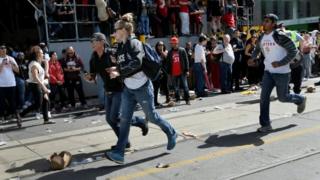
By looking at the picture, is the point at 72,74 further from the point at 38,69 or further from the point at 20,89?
the point at 38,69

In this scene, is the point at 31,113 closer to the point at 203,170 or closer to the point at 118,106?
the point at 118,106

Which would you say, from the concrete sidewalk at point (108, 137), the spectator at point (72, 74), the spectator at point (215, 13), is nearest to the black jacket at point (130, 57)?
the concrete sidewalk at point (108, 137)

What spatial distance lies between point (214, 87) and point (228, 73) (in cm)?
127

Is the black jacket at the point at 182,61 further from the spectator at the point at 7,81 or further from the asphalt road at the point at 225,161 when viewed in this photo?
the asphalt road at the point at 225,161

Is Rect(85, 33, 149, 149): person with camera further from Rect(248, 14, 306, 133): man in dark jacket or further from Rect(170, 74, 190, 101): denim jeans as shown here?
Rect(170, 74, 190, 101): denim jeans

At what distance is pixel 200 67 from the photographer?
14070mm

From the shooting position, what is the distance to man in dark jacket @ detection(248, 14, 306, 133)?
7781 mm

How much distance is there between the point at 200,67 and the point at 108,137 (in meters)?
6.18

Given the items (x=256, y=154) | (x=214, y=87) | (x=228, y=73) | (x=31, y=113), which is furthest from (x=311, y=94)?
(x=31, y=113)

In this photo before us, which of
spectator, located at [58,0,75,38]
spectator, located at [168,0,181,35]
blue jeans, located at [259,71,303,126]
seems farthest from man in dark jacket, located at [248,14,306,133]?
spectator, located at [168,0,181,35]

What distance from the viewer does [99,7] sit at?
14.8m

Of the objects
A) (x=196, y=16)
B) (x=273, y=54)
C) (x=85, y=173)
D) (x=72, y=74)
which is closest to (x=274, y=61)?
(x=273, y=54)

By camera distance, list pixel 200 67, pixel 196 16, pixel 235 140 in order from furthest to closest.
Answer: pixel 196 16, pixel 200 67, pixel 235 140

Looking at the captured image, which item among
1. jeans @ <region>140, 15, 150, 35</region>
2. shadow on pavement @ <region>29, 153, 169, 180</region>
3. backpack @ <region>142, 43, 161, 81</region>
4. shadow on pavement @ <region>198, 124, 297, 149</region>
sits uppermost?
jeans @ <region>140, 15, 150, 35</region>
